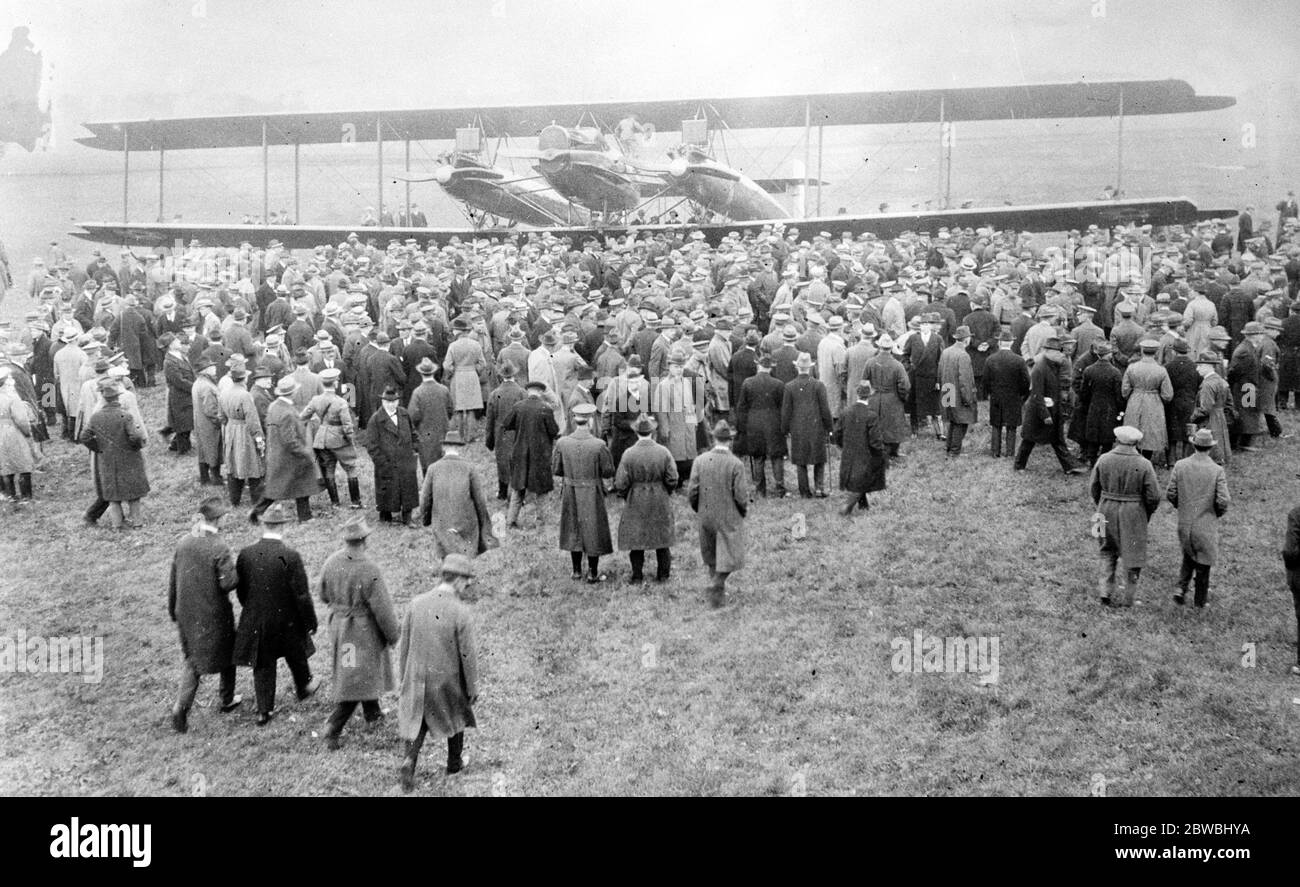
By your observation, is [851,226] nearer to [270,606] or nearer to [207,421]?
[207,421]

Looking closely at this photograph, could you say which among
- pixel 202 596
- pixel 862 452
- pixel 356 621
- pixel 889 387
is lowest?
pixel 356 621

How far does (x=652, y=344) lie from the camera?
13.2 metres

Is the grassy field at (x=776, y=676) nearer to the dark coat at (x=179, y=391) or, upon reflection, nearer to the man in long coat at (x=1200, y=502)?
the man in long coat at (x=1200, y=502)

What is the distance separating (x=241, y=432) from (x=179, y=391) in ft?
9.11

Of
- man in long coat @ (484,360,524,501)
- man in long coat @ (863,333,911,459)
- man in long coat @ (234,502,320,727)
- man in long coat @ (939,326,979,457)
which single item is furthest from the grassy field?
man in long coat @ (939,326,979,457)

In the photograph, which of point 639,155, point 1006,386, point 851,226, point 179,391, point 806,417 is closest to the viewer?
point 806,417

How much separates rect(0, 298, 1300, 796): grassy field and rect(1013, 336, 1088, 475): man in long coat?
0.76 metres

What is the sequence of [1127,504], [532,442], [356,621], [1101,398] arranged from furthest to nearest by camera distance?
[1101,398] < [532,442] < [1127,504] < [356,621]

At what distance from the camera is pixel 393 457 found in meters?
11.0

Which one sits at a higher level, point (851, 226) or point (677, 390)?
point (851, 226)

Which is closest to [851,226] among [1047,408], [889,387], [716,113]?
[716,113]

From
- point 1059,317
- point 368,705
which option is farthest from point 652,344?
point 368,705
